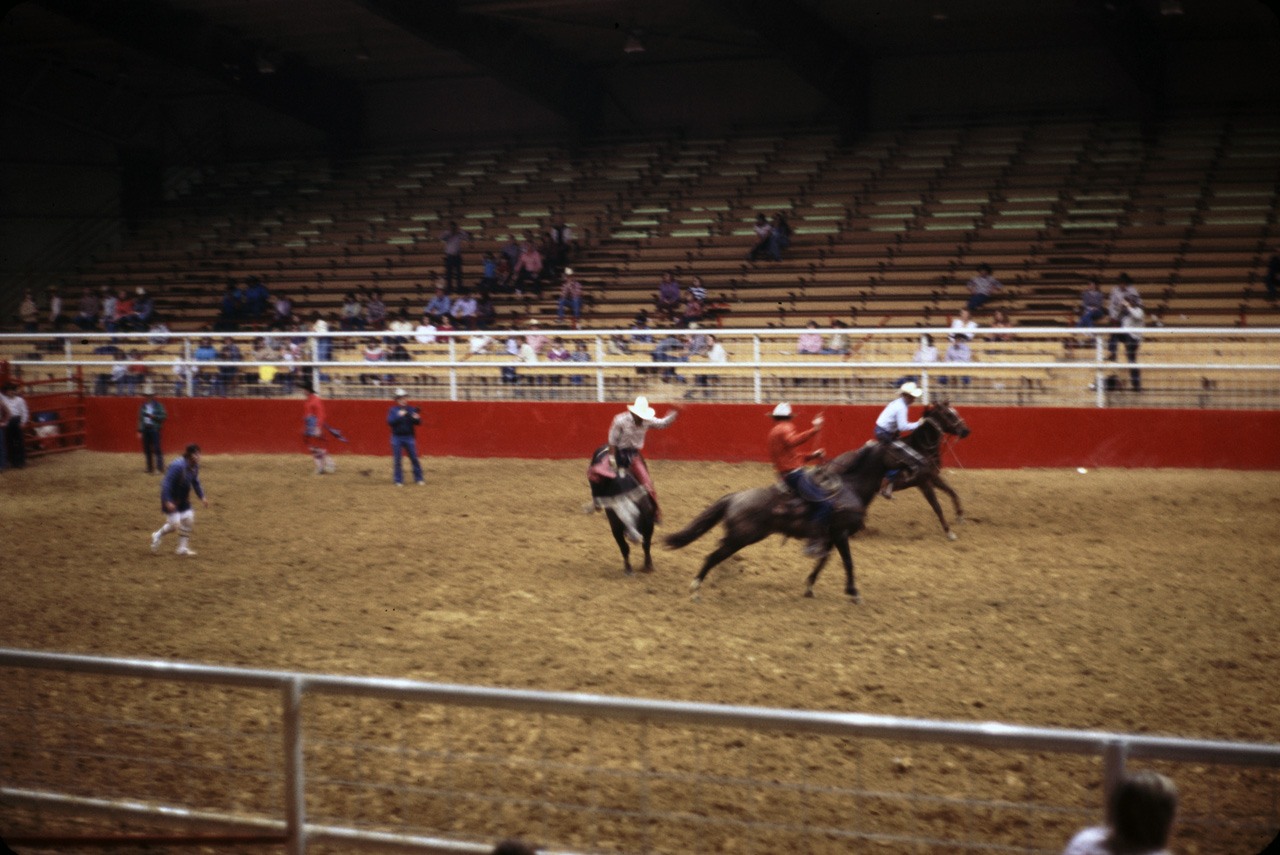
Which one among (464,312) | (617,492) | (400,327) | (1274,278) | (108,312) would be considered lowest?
(617,492)

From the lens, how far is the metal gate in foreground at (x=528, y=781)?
13.8 ft

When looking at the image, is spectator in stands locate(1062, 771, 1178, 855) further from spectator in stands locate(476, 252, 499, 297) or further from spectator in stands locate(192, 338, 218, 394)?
spectator in stands locate(476, 252, 499, 297)

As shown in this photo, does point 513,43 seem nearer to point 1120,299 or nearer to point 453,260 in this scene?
point 453,260

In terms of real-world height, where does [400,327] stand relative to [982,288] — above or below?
below

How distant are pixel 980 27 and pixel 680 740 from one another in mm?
22903

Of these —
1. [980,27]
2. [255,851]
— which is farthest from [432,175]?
[255,851]

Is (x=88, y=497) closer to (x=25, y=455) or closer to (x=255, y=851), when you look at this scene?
(x=25, y=455)

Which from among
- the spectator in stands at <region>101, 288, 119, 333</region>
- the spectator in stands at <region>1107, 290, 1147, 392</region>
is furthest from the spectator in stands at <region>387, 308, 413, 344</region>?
the spectator in stands at <region>1107, 290, 1147, 392</region>

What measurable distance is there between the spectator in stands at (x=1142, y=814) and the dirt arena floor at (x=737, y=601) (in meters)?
2.18

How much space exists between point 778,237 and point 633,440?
1434 centimetres

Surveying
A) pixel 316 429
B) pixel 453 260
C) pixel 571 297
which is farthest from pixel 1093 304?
pixel 453 260

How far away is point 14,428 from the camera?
55.8 feet

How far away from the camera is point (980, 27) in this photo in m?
24.3

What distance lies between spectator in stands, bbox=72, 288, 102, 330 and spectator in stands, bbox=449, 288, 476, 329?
970 cm
